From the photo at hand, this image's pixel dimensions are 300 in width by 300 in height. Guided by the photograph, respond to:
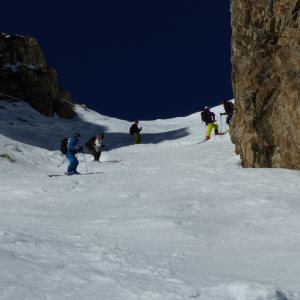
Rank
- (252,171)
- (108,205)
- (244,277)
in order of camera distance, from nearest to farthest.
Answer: (244,277), (108,205), (252,171)

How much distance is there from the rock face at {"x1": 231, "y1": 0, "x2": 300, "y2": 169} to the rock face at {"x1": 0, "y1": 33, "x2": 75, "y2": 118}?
1007 inches

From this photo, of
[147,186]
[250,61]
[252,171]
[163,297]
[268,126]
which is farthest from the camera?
[250,61]

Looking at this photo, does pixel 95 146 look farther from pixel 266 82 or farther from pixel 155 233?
pixel 155 233

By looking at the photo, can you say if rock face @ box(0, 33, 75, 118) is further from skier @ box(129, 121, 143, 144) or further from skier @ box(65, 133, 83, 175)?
skier @ box(65, 133, 83, 175)

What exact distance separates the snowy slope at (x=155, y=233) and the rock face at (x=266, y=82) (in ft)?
3.81

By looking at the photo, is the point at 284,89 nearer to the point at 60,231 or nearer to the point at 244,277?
the point at 60,231

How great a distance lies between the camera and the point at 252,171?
1645 centimetres

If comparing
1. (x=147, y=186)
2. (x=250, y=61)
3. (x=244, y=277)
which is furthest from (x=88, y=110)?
(x=244, y=277)

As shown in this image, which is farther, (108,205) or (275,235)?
(108,205)

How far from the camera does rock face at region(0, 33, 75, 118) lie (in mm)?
42750

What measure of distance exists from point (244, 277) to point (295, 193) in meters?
7.21

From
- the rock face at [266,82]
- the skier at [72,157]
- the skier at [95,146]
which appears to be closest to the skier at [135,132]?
the skier at [95,146]

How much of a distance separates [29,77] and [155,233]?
38.3 meters

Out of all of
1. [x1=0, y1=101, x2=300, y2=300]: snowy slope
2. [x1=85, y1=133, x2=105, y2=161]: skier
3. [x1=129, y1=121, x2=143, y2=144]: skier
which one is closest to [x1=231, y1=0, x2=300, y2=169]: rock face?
[x1=0, y1=101, x2=300, y2=300]: snowy slope
